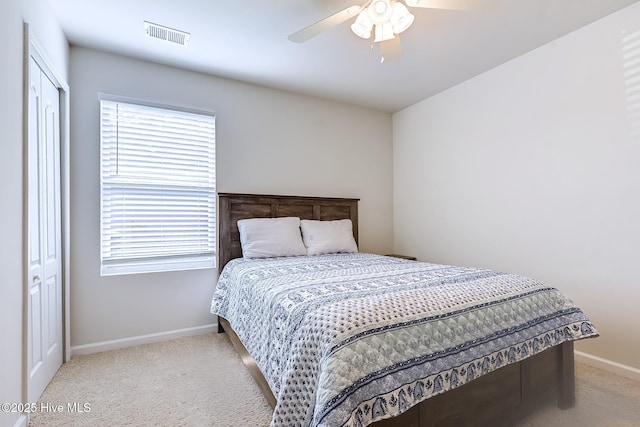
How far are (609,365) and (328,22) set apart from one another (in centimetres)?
313

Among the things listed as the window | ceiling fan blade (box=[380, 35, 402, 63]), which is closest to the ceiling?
ceiling fan blade (box=[380, 35, 402, 63])

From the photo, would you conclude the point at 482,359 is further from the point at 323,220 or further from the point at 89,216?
the point at 89,216

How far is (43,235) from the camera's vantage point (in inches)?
77.5

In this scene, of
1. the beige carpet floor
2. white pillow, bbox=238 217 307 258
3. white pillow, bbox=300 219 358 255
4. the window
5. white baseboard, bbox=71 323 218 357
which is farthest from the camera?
white pillow, bbox=300 219 358 255

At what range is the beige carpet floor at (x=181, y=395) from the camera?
1.66 m

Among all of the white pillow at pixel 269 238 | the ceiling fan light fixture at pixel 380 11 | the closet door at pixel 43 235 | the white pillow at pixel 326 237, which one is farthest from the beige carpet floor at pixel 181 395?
the ceiling fan light fixture at pixel 380 11

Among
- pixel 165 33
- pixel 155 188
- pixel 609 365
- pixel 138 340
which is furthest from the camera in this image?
pixel 155 188

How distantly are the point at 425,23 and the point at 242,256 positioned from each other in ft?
8.57

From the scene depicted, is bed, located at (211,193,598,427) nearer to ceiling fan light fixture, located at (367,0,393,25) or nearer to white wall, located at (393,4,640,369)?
white wall, located at (393,4,640,369)

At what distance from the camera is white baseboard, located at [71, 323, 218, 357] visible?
2488 millimetres

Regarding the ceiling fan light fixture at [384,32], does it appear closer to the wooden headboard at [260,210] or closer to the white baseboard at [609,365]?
the wooden headboard at [260,210]

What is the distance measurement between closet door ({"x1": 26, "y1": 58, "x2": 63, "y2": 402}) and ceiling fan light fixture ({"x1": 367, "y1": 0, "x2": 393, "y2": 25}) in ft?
6.68
